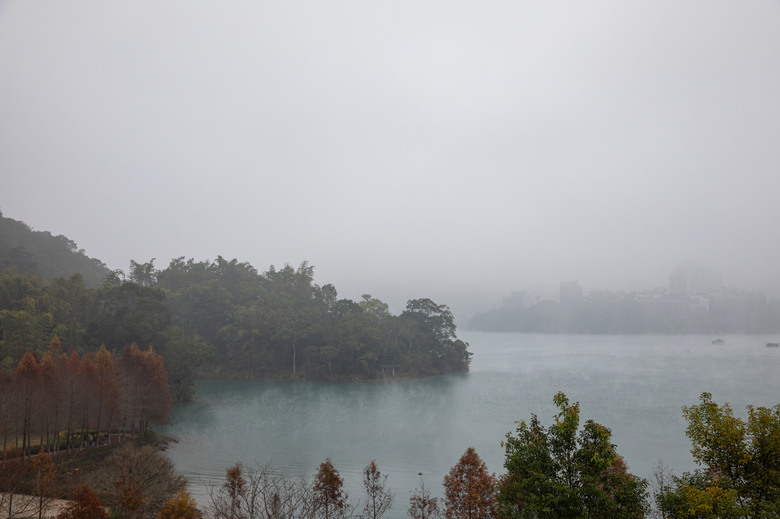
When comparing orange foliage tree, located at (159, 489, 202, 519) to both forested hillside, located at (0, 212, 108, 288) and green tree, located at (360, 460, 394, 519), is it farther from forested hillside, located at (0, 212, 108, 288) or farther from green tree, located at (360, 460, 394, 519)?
forested hillside, located at (0, 212, 108, 288)

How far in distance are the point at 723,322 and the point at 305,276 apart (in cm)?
9233

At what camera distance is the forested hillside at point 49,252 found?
4853 centimetres

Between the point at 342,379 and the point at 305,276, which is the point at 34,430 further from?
the point at 305,276

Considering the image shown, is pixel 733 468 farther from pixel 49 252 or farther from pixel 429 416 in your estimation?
pixel 49 252

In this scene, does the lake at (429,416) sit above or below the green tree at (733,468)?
below

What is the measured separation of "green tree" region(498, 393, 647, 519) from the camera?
20.6 ft

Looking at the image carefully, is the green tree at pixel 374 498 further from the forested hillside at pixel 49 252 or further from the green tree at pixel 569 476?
the forested hillside at pixel 49 252

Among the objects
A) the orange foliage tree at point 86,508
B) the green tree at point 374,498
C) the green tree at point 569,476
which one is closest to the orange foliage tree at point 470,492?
the green tree at point 374,498

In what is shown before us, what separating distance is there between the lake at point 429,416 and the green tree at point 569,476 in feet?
26.8

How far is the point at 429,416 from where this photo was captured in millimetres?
28734

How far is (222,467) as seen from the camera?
57.1 ft

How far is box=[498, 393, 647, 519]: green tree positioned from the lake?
8.18 m

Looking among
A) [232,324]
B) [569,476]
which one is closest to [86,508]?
[569,476]

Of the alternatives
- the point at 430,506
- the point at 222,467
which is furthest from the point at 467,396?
the point at 430,506
